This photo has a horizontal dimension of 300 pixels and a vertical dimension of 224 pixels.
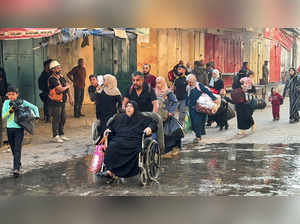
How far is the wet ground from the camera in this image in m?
6.87

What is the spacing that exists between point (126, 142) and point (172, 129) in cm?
207

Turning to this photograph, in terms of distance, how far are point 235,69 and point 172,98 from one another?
64.5 ft

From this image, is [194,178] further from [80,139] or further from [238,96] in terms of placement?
[238,96]

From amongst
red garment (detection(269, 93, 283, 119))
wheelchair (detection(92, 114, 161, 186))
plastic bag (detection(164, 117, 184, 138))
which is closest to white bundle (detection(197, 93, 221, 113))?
plastic bag (detection(164, 117, 184, 138))

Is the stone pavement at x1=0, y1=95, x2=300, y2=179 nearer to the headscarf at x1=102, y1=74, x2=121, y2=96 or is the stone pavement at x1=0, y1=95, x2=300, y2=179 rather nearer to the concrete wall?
the headscarf at x1=102, y1=74, x2=121, y2=96

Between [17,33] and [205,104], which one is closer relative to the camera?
[205,104]

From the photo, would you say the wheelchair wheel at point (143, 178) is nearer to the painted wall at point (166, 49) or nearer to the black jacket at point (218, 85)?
the black jacket at point (218, 85)

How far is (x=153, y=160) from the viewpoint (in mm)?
7387

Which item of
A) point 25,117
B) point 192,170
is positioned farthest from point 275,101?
point 25,117

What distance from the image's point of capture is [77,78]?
1487cm

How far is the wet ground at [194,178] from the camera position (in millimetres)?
6867

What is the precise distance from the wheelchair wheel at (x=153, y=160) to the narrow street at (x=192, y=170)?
150mm
